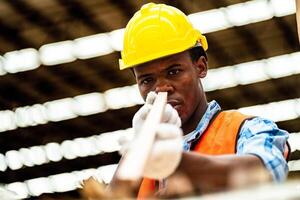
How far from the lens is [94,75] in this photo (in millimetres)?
9023

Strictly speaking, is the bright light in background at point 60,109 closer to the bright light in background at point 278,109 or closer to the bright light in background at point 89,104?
the bright light in background at point 89,104

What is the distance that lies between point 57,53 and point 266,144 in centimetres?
687

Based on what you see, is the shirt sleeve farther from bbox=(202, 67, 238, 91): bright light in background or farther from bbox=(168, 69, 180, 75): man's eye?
bbox=(202, 67, 238, 91): bright light in background

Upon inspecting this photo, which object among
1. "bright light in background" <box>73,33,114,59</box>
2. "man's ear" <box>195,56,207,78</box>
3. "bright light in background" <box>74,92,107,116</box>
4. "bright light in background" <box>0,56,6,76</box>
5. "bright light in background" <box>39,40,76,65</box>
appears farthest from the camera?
"bright light in background" <box>74,92,107,116</box>

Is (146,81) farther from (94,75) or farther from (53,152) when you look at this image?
(53,152)

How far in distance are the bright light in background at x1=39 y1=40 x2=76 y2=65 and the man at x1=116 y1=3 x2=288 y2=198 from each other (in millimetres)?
5645

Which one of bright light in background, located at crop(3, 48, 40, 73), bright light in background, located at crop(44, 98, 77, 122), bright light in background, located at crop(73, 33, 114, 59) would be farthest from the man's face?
bright light in background, located at crop(44, 98, 77, 122)

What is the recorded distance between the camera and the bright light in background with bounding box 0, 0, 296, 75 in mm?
7758

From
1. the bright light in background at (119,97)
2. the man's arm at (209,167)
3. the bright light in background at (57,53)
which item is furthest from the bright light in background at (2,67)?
the man's arm at (209,167)

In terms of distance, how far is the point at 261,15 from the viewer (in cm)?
A: 791

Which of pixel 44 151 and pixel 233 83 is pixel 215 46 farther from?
pixel 44 151

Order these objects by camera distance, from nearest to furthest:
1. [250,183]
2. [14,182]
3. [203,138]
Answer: [250,183]
[203,138]
[14,182]

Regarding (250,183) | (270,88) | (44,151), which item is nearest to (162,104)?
(250,183)

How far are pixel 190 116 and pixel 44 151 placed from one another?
29.4 feet
